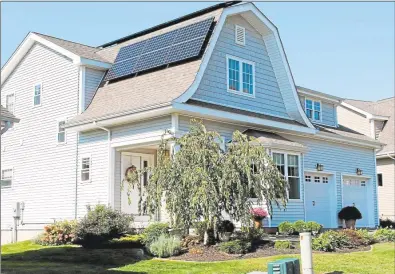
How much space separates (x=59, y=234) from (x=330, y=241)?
8398 mm

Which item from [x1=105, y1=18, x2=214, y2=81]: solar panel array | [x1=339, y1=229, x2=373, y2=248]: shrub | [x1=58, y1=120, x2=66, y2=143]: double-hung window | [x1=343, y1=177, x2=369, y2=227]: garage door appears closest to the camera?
[x1=339, y1=229, x2=373, y2=248]: shrub

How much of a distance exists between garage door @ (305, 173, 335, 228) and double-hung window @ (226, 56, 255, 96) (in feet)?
16.4

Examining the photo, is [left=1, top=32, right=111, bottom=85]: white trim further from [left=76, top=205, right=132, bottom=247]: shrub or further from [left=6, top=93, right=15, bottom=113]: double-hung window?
[left=76, top=205, right=132, bottom=247]: shrub

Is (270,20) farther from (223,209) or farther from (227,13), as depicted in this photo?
(223,209)

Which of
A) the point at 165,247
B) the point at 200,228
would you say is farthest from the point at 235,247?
the point at 165,247

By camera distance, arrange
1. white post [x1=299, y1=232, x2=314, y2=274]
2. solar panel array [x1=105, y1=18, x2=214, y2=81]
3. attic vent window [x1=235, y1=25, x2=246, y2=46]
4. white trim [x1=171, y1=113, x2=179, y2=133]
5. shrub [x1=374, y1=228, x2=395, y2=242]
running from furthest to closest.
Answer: attic vent window [x1=235, y1=25, x2=246, y2=46], solar panel array [x1=105, y1=18, x2=214, y2=81], shrub [x1=374, y1=228, x2=395, y2=242], white trim [x1=171, y1=113, x2=179, y2=133], white post [x1=299, y1=232, x2=314, y2=274]

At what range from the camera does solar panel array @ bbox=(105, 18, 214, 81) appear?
1797 centimetres

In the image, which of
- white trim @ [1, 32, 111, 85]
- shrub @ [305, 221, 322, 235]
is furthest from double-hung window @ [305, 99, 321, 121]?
white trim @ [1, 32, 111, 85]

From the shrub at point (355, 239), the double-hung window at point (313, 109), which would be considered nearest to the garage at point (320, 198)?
the double-hung window at point (313, 109)

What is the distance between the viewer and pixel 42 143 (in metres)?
20.9

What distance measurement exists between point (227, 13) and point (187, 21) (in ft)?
7.15

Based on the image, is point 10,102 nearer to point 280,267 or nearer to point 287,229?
point 287,229

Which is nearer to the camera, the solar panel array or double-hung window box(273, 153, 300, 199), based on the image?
the solar panel array

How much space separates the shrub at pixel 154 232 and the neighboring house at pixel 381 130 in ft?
55.4
